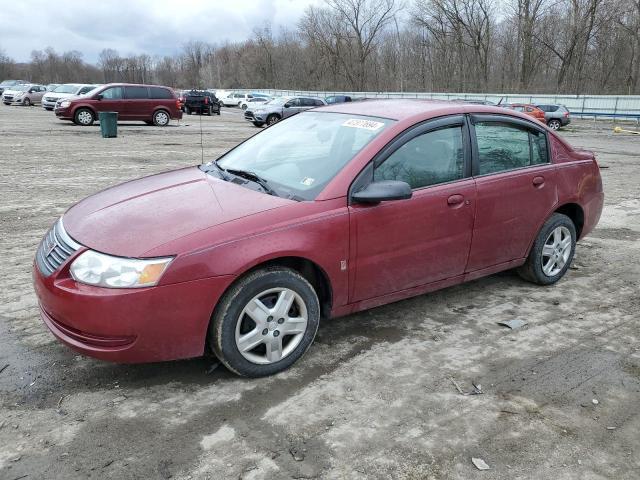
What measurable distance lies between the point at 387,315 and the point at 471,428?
1.49 metres

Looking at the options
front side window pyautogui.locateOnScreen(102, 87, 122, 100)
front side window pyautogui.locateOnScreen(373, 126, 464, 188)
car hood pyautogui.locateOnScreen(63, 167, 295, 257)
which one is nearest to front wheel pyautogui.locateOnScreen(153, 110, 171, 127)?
front side window pyautogui.locateOnScreen(102, 87, 122, 100)

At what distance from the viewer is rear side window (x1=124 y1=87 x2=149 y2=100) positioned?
22.9 meters

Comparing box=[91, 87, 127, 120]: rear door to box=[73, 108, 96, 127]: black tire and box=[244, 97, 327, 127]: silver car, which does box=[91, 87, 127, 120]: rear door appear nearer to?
box=[73, 108, 96, 127]: black tire

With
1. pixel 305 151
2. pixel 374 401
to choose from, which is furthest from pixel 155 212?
pixel 374 401

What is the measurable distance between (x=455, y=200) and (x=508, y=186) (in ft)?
2.10

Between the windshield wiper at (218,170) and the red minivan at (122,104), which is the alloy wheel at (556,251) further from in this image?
the red minivan at (122,104)

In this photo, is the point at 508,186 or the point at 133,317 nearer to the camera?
the point at 133,317

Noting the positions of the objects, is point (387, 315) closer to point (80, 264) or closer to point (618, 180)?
point (80, 264)

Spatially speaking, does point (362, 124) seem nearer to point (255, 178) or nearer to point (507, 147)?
point (255, 178)

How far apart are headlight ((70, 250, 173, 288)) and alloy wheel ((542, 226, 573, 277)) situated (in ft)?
11.3

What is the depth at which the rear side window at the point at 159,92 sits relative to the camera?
77.8 ft

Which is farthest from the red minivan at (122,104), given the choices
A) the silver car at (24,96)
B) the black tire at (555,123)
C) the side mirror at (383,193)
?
the side mirror at (383,193)

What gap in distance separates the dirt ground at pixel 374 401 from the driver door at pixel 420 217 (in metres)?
0.46

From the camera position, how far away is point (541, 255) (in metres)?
4.83
